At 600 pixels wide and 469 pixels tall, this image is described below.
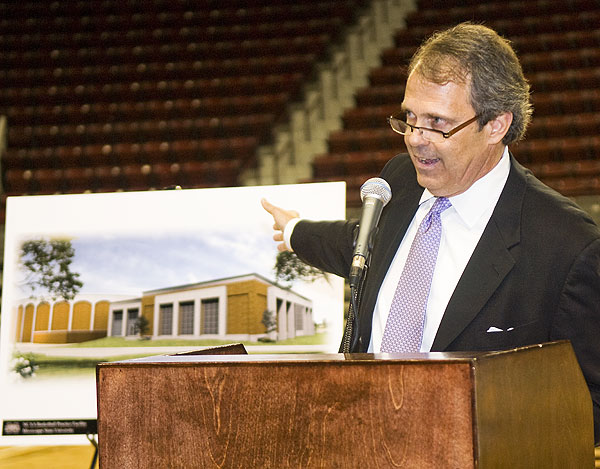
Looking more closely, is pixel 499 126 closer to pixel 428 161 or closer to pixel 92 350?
pixel 428 161

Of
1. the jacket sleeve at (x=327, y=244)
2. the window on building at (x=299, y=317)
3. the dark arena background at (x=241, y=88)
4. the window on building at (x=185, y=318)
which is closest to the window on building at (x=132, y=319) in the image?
the window on building at (x=185, y=318)

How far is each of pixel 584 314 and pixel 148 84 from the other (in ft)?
19.1

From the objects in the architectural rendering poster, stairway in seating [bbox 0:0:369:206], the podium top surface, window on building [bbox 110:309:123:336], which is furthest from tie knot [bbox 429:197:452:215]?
stairway in seating [bbox 0:0:369:206]

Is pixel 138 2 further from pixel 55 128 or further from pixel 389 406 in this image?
pixel 389 406

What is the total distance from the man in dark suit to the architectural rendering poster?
0.79 meters

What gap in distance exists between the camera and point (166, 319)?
2303 mm

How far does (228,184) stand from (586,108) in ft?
9.03

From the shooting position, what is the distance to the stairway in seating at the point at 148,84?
564 centimetres

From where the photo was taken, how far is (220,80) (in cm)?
635

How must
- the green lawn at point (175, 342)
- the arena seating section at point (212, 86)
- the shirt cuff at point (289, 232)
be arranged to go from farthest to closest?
the arena seating section at point (212, 86) < the green lawn at point (175, 342) < the shirt cuff at point (289, 232)

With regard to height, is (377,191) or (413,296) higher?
(377,191)

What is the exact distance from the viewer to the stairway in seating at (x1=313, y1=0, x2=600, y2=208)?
5117mm

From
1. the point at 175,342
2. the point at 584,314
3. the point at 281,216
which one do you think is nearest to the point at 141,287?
the point at 175,342

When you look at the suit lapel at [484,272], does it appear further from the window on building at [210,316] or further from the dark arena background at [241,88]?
the dark arena background at [241,88]
